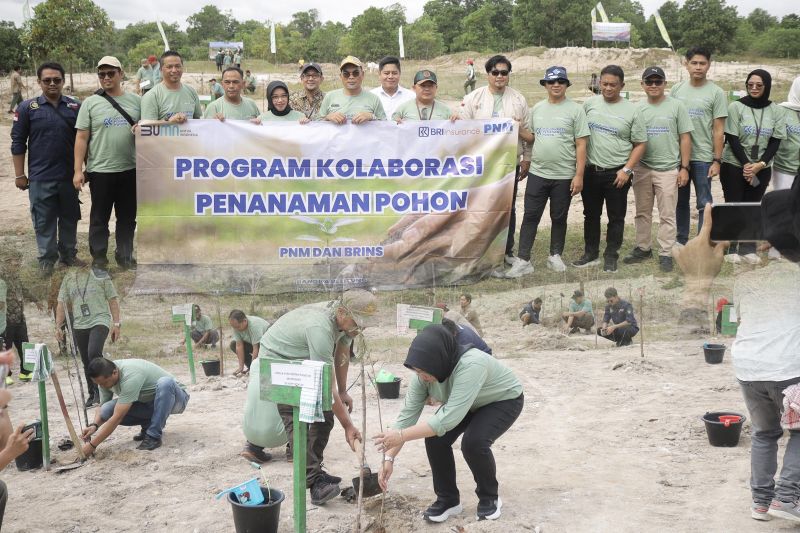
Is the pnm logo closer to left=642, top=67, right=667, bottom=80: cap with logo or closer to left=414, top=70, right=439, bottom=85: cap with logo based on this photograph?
left=414, top=70, right=439, bottom=85: cap with logo

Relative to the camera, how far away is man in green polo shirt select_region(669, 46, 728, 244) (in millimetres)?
8906

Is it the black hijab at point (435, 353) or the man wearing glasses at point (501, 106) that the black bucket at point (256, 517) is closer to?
the black hijab at point (435, 353)

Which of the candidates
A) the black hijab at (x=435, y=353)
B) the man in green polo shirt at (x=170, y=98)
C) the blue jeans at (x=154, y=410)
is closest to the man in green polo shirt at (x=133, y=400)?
the blue jeans at (x=154, y=410)

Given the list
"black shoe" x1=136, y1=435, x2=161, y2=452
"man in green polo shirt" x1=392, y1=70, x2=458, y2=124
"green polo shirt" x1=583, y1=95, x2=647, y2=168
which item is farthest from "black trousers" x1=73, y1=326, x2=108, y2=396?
"green polo shirt" x1=583, y1=95, x2=647, y2=168

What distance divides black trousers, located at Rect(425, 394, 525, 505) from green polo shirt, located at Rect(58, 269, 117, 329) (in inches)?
151

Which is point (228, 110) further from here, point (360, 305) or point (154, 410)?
point (360, 305)

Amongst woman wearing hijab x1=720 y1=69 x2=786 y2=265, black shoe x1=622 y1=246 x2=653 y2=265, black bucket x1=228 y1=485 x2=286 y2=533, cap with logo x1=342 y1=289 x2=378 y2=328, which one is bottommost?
black bucket x1=228 y1=485 x2=286 y2=533

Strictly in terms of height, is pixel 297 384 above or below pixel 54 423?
above

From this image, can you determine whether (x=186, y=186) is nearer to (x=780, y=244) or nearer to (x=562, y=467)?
(x=562, y=467)

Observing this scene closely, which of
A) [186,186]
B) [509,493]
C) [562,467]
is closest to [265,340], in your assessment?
[509,493]

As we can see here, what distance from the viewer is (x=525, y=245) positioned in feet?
30.4

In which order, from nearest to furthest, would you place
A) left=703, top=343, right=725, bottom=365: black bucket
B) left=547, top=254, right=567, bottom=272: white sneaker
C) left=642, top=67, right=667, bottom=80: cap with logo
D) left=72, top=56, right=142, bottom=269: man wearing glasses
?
left=703, top=343, right=725, bottom=365: black bucket
left=72, top=56, right=142, bottom=269: man wearing glasses
left=642, top=67, right=667, bottom=80: cap with logo
left=547, top=254, right=567, bottom=272: white sneaker

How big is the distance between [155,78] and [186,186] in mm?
8497

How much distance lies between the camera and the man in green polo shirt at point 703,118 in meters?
8.91
